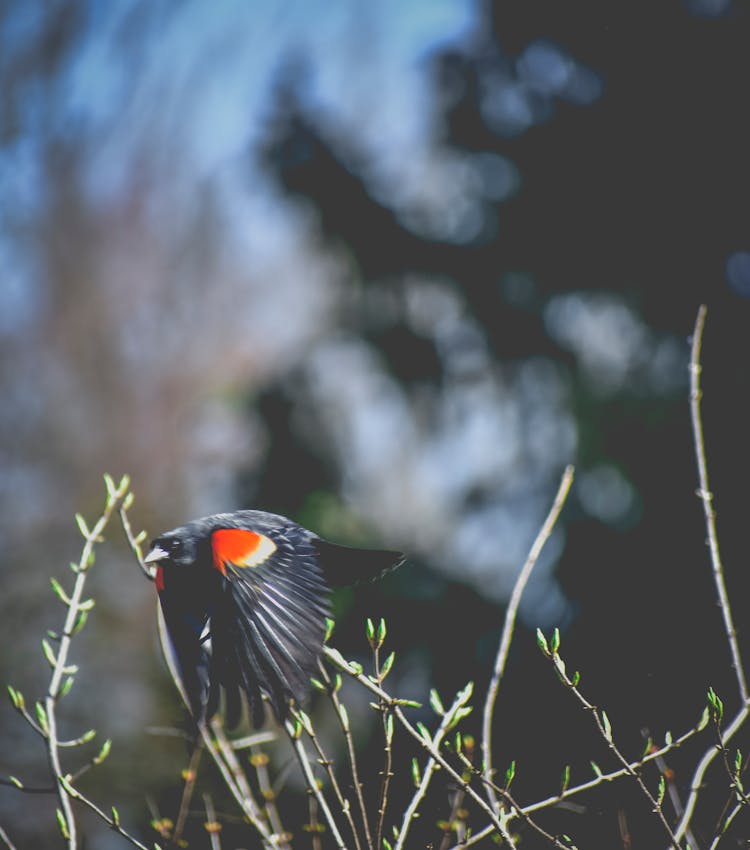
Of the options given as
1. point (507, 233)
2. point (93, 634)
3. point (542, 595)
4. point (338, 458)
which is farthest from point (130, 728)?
point (507, 233)

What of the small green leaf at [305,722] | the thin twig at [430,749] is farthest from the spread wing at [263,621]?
the thin twig at [430,749]

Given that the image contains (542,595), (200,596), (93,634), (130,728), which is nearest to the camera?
(200,596)

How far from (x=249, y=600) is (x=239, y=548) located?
0.58ft

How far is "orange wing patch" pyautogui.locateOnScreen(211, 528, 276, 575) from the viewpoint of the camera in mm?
2135

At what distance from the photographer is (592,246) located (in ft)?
17.4

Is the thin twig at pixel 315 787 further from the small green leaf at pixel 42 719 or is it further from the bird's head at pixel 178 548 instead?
the bird's head at pixel 178 548

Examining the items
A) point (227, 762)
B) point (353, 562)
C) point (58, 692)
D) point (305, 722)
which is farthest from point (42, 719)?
point (353, 562)

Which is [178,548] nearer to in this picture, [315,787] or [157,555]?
[157,555]

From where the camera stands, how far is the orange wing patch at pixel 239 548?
7.00 ft

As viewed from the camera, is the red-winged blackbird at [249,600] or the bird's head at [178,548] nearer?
the red-winged blackbird at [249,600]

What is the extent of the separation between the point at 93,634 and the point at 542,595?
803cm

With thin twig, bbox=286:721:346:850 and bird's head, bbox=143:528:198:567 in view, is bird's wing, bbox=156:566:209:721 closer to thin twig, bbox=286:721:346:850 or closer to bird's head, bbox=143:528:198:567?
bird's head, bbox=143:528:198:567

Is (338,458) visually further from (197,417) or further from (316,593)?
(197,417)

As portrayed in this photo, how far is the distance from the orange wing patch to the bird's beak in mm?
139
